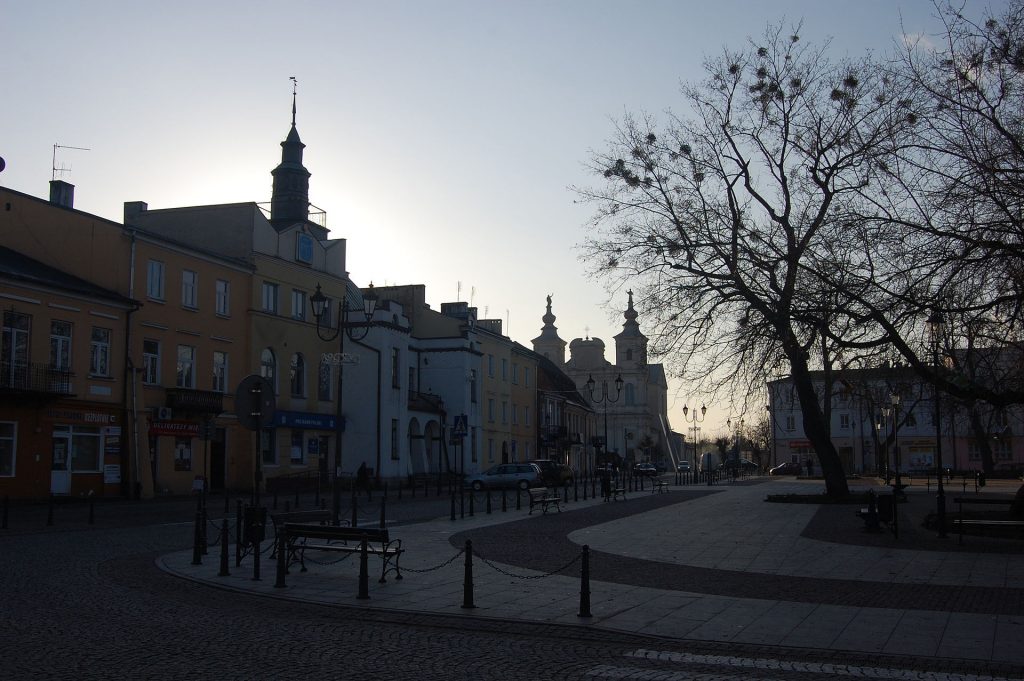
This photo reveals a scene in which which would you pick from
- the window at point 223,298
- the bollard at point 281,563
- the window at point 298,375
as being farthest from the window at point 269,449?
the bollard at point 281,563

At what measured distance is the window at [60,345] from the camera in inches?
1334

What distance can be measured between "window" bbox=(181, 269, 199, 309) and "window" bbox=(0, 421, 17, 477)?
1010 cm

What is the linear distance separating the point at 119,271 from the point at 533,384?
44.9m

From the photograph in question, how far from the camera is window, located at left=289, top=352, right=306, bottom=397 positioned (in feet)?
158

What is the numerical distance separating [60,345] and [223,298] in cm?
986

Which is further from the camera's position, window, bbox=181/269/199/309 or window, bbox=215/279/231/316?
window, bbox=215/279/231/316

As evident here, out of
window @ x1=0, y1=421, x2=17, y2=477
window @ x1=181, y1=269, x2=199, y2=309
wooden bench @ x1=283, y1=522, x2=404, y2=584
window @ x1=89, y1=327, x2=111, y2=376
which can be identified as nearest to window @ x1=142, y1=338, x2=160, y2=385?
window @ x1=89, y1=327, x2=111, y2=376

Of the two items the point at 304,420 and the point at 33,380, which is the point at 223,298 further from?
the point at 33,380

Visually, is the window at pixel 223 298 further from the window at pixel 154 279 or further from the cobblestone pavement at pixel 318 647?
the cobblestone pavement at pixel 318 647

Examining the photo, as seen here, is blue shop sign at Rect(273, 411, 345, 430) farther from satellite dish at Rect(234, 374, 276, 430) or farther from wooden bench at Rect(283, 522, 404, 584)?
wooden bench at Rect(283, 522, 404, 584)

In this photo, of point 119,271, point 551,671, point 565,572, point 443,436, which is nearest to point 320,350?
point 443,436

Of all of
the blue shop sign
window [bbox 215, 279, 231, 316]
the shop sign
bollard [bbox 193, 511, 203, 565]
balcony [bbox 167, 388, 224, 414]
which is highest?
window [bbox 215, 279, 231, 316]

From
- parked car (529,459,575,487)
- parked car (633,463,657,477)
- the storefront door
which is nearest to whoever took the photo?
the storefront door

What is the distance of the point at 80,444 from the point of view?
3481 cm
